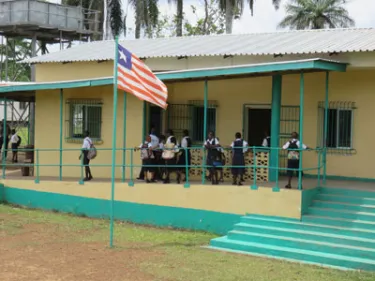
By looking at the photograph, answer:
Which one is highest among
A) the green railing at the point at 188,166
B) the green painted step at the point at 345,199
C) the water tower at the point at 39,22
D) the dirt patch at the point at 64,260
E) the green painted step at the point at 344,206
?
the water tower at the point at 39,22

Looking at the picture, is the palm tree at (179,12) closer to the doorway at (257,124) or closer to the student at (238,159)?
the doorway at (257,124)

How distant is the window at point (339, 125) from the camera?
12.6m

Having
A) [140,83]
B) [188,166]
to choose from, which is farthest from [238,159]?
[140,83]

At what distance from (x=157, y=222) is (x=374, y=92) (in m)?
5.37

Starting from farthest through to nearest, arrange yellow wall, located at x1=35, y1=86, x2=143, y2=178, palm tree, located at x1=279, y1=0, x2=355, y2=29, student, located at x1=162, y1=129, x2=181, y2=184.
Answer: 1. palm tree, located at x1=279, y1=0, x2=355, y2=29
2. yellow wall, located at x1=35, y1=86, x2=143, y2=178
3. student, located at x1=162, y1=129, x2=181, y2=184

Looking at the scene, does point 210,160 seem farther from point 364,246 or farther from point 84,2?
point 84,2

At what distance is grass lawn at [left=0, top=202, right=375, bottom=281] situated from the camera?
7809mm

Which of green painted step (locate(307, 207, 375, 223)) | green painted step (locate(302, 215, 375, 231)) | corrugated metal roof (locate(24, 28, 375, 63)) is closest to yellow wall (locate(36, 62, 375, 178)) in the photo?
corrugated metal roof (locate(24, 28, 375, 63))

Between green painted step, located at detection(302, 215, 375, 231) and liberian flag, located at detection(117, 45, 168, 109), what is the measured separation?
10.7 feet

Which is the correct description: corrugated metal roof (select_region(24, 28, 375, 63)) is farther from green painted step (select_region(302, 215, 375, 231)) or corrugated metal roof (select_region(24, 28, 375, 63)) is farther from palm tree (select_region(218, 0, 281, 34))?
palm tree (select_region(218, 0, 281, 34))

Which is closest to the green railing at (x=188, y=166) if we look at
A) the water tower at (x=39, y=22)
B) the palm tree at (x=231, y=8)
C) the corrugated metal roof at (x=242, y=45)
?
the corrugated metal roof at (x=242, y=45)

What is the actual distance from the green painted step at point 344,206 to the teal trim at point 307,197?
11 cm

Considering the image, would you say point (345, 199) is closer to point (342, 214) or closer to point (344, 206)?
point (344, 206)

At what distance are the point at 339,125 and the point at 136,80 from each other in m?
5.31
